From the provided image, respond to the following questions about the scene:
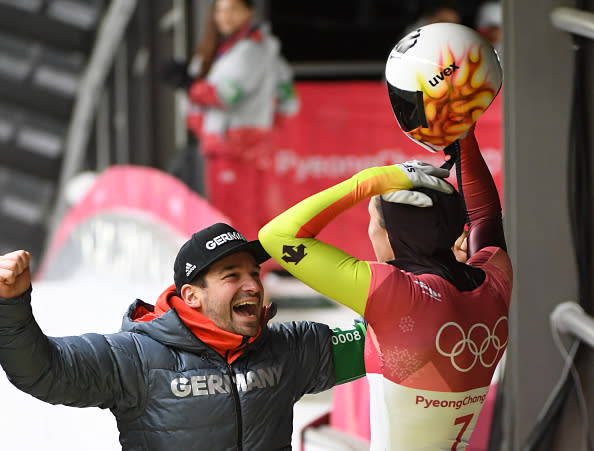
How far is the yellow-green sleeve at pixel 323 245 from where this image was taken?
1548 mm

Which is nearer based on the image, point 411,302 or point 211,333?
point 411,302

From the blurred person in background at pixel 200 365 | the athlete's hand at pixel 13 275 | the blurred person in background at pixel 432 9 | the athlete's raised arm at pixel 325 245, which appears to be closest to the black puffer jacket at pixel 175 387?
the blurred person in background at pixel 200 365

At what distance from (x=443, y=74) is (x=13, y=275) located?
0.77m

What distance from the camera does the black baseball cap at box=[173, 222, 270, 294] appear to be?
172 cm

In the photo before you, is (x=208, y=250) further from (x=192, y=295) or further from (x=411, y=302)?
(x=411, y=302)

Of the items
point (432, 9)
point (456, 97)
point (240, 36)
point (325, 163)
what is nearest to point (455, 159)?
point (456, 97)

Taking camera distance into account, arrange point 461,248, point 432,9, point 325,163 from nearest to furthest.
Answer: point 461,248 < point 325,163 < point 432,9

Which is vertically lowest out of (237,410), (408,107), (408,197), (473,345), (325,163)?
(325,163)

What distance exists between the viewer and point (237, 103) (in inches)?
202

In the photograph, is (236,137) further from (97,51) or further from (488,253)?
(488,253)

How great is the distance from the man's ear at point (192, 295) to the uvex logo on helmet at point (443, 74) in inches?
21.8

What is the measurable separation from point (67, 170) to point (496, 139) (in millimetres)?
2801

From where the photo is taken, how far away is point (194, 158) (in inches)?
227

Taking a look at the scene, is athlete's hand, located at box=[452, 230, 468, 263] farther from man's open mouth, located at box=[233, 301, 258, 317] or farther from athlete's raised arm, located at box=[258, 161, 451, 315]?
man's open mouth, located at box=[233, 301, 258, 317]
